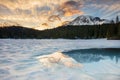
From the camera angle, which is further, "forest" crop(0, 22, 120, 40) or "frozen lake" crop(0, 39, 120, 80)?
"forest" crop(0, 22, 120, 40)

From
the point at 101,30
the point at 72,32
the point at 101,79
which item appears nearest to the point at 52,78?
the point at 101,79

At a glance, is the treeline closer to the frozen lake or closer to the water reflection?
the water reflection

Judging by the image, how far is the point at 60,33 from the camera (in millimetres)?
107562

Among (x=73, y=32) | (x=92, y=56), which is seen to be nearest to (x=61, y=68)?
(x=92, y=56)

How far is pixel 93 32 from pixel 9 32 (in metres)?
45.9

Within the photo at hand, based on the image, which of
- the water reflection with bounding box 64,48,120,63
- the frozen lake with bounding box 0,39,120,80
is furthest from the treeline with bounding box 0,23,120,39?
the frozen lake with bounding box 0,39,120,80

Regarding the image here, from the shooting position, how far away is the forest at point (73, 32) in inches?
2845

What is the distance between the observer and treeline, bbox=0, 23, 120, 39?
7186 cm

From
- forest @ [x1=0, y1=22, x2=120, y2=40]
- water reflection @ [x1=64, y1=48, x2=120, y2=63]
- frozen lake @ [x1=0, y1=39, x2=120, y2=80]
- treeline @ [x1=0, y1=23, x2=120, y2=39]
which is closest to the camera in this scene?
frozen lake @ [x1=0, y1=39, x2=120, y2=80]

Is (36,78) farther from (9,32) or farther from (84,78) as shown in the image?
(9,32)

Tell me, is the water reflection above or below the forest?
below

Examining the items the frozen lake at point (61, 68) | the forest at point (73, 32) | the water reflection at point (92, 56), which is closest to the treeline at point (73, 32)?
the forest at point (73, 32)

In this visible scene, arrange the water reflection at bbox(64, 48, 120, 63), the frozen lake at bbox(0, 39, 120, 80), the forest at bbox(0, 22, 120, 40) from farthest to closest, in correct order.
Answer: the forest at bbox(0, 22, 120, 40) → the water reflection at bbox(64, 48, 120, 63) → the frozen lake at bbox(0, 39, 120, 80)

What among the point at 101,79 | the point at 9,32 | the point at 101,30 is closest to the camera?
the point at 101,79
